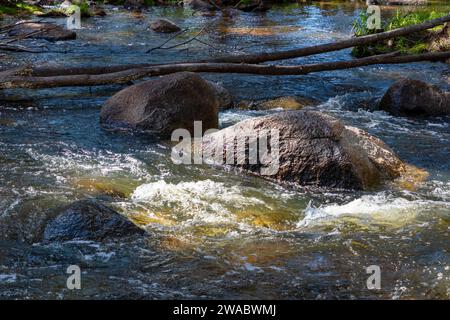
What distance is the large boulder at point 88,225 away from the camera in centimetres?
587

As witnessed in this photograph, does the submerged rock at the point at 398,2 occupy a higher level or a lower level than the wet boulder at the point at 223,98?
higher

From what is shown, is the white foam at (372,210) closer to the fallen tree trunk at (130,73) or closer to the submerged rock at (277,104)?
the submerged rock at (277,104)

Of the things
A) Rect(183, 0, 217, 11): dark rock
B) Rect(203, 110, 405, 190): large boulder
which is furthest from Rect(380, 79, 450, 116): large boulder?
Rect(183, 0, 217, 11): dark rock

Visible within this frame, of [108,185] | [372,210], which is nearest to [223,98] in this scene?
[108,185]

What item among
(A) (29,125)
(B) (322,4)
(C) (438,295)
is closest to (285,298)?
(C) (438,295)

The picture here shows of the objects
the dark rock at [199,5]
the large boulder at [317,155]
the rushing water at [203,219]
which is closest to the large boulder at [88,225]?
the rushing water at [203,219]

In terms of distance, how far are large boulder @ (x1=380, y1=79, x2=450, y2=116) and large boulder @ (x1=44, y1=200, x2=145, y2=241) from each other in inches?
260

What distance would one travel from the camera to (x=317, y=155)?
7.55m

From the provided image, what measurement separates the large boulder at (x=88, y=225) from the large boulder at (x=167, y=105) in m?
3.52

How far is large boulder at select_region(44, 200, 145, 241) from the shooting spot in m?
5.87

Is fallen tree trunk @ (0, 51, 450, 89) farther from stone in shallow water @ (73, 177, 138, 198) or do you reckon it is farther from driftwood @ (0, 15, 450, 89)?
stone in shallow water @ (73, 177, 138, 198)

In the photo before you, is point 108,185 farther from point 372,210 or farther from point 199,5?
point 199,5

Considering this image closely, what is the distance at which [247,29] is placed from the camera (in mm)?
21250
